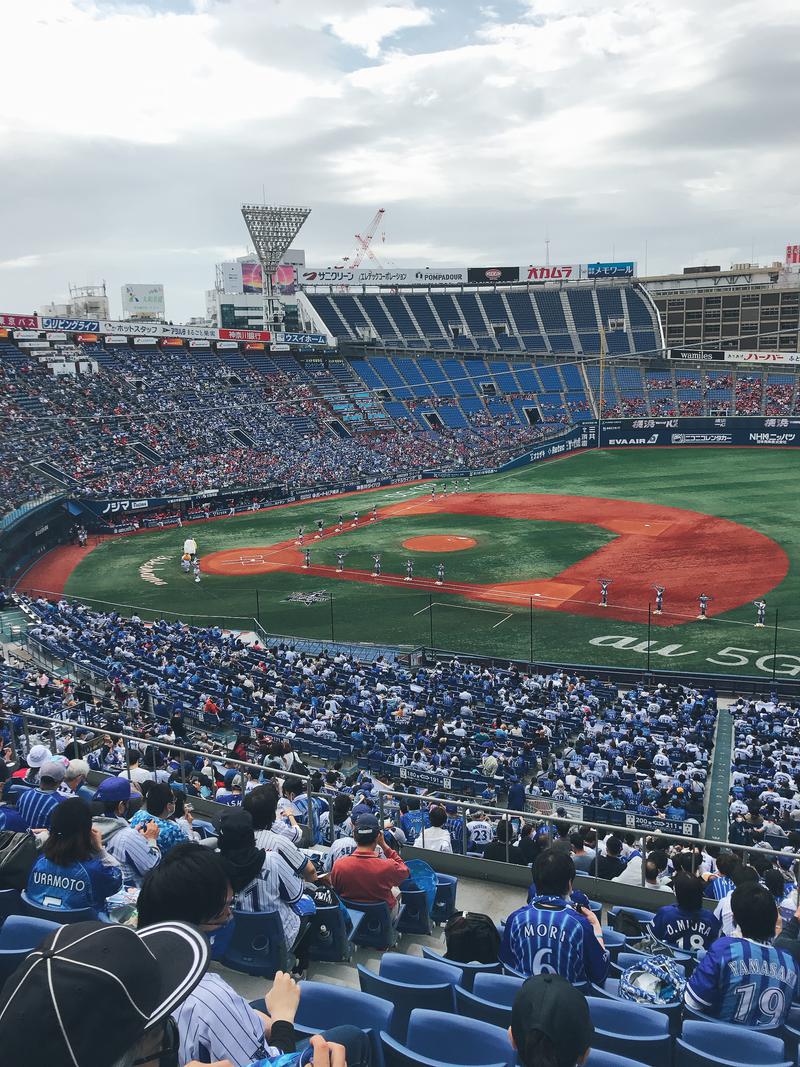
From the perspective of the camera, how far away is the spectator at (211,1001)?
391 centimetres

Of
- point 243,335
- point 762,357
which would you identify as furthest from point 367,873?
point 762,357

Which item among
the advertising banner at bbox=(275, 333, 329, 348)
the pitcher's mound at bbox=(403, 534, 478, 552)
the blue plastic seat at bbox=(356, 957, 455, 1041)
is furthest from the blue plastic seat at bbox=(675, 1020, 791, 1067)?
the advertising banner at bbox=(275, 333, 329, 348)

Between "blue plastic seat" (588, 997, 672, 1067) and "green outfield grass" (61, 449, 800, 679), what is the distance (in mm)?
25696

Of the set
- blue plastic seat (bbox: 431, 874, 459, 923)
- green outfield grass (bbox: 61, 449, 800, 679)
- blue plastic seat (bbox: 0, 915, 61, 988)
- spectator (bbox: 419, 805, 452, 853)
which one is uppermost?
blue plastic seat (bbox: 0, 915, 61, 988)

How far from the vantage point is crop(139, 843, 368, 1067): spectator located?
391cm

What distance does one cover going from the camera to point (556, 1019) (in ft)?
12.1

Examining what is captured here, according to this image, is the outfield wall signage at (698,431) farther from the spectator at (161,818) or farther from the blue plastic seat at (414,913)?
the spectator at (161,818)

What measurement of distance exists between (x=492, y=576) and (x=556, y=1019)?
39.3m

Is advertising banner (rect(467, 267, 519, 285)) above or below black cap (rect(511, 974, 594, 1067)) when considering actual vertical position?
above

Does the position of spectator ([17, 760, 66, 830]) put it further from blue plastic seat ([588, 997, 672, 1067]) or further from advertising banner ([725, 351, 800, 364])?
advertising banner ([725, 351, 800, 364])

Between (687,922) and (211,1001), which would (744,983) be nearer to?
(687,922)

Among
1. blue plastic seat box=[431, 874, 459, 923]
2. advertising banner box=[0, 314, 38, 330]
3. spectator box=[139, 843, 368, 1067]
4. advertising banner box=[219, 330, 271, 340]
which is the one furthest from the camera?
advertising banner box=[219, 330, 271, 340]

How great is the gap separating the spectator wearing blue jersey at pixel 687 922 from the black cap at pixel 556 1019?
319 cm

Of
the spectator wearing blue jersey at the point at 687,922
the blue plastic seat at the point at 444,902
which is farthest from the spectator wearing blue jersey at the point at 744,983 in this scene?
the blue plastic seat at the point at 444,902
